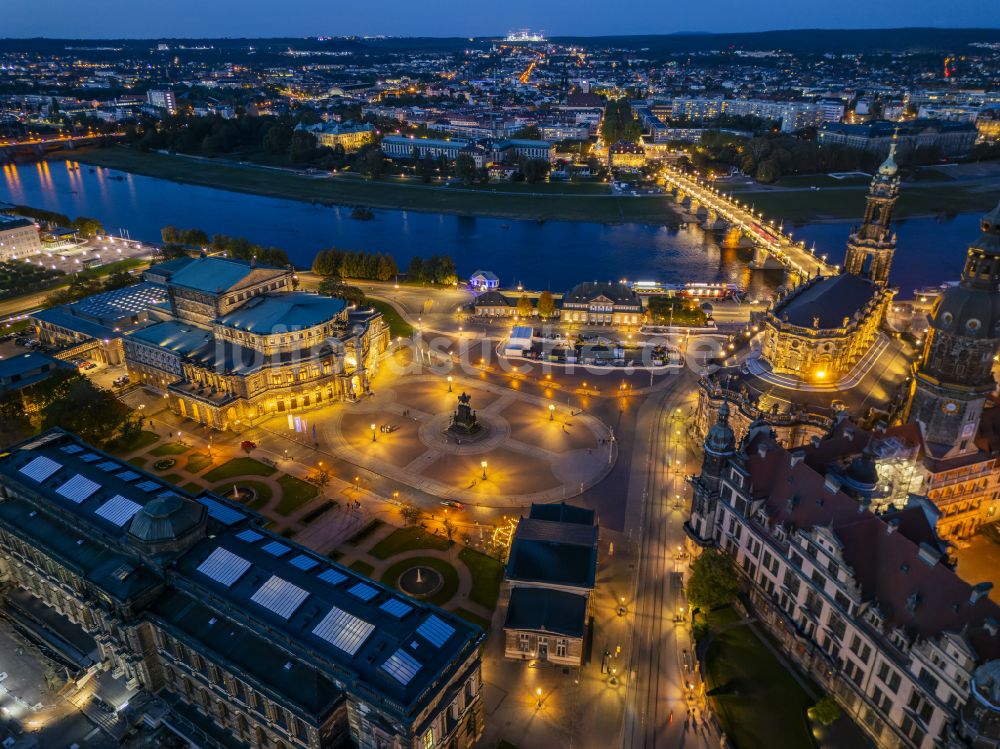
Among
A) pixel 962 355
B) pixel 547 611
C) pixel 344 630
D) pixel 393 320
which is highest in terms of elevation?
pixel 962 355

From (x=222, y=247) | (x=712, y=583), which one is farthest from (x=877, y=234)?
(x=222, y=247)

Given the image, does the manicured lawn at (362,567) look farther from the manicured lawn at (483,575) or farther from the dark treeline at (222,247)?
the dark treeline at (222,247)

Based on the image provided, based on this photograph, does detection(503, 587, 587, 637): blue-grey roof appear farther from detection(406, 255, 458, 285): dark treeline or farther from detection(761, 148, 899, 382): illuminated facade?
detection(406, 255, 458, 285): dark treeline

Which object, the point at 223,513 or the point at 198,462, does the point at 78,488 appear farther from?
the point at 198,462

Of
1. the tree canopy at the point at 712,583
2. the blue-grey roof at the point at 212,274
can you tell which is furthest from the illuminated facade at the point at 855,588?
the blue-grey roof at the point at 212,274

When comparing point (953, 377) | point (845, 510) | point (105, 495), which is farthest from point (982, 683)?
point (105, 495)
